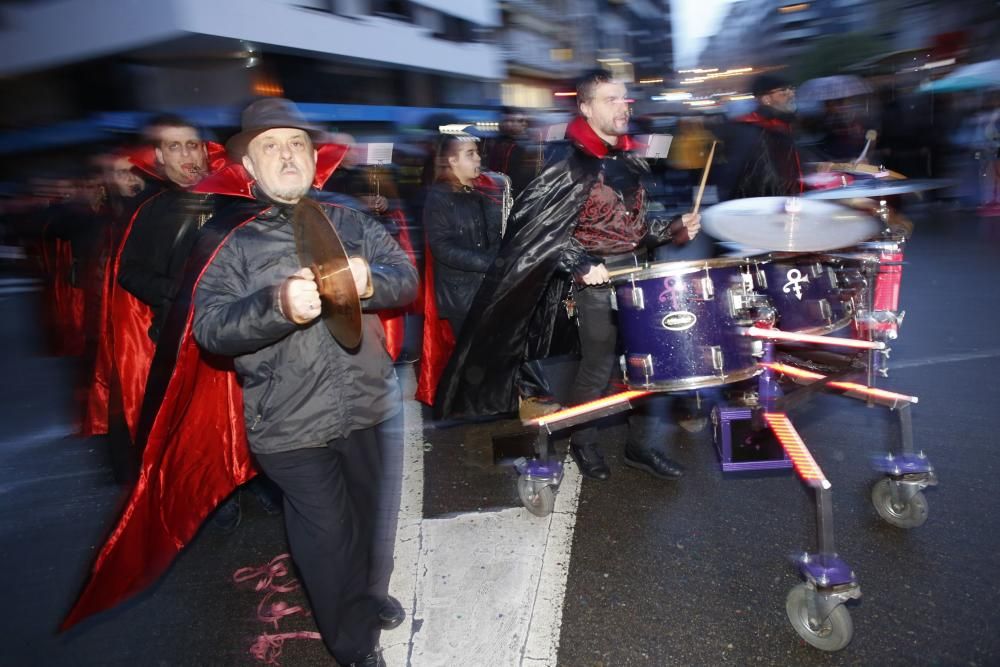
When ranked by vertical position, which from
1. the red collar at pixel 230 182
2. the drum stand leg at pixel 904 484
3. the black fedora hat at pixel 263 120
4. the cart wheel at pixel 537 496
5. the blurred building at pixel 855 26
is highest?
the blurred building at pixel 855 26

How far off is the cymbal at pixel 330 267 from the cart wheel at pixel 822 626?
2.05m

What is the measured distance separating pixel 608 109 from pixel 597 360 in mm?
1411

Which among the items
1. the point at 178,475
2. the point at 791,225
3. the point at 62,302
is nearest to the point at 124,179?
the point at 178,475

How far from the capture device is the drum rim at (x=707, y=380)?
11.3 ft

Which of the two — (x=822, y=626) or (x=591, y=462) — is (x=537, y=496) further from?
(x=822, y=626)

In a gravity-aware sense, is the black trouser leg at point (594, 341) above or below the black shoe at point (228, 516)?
above

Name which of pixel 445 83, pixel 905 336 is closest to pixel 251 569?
pixel 905 336

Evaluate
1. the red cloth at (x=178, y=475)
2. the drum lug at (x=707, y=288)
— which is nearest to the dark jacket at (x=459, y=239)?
the drum lug at (x=707, y=288)

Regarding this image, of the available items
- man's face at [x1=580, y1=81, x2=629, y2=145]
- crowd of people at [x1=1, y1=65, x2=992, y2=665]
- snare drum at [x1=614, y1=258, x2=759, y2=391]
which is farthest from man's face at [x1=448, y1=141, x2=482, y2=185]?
snare drum at [x1=614, y1=258, x2=759, y2=391]

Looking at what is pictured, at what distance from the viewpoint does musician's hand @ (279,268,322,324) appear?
2.12 m

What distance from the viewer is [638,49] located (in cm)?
5897

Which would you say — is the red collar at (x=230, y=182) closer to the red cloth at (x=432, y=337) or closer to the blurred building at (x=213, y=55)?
the red cloth at (x=432, y=337)

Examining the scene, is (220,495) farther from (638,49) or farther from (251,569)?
(638,49)

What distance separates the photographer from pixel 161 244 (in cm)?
385
